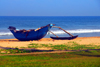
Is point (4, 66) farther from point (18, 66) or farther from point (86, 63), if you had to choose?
point (86, 63)

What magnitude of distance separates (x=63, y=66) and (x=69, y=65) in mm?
270

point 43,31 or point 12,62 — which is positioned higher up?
point 43,31

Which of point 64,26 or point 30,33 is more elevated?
point 64,26

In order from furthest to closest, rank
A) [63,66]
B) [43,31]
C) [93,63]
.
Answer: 1. [43,31]
2. [93,63]
3. [63,66]

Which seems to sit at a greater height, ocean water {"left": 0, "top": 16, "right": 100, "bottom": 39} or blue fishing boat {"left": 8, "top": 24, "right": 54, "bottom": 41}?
ocean water {"left": 0, "top": 16, "right": 100, "bottom": 39}

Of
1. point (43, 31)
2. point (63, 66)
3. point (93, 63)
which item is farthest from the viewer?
point (43, 31)

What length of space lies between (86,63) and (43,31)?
10211 mm

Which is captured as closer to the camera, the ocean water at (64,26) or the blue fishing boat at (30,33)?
the blue fishing boat at (30,33)

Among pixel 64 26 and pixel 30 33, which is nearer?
pixel 30 33

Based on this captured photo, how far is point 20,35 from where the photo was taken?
1647cm

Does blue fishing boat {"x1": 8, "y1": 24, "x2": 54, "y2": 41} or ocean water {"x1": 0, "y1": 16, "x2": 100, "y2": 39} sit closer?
blue fishing boat {"x1": 8, "y1": 24, "x2": 54, "y2": 41}

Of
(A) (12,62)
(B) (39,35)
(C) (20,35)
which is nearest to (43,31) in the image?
(B) (39,35)

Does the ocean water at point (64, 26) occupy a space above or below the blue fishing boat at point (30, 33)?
above

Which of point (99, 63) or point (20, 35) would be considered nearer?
point (99, 63)
